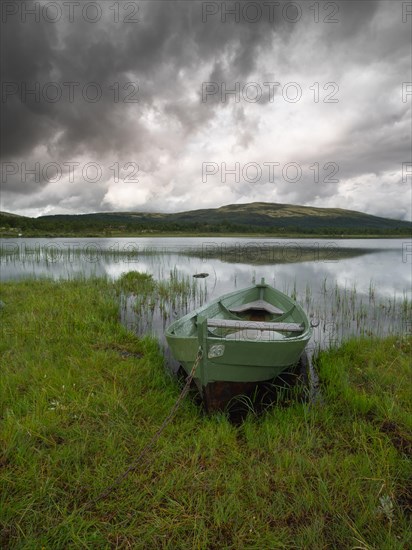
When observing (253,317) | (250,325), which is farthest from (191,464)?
(253,317)

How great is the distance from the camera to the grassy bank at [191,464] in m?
2.76

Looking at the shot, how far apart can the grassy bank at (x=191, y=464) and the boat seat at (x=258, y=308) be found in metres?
3.63

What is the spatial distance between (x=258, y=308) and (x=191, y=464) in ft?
22.1

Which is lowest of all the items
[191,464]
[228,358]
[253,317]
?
[191,464]

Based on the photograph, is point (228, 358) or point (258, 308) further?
point (258, 308)

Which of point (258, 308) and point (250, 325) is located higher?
point (250, 325)

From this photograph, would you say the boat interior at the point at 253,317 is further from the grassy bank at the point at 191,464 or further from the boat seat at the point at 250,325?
the grassy bank at the point at 191,464

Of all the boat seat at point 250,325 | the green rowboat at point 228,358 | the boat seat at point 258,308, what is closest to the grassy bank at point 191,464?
the green rowboat at point 228,358

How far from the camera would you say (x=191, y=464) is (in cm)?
359

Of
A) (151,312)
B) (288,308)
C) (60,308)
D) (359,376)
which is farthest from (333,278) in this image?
(60,308)

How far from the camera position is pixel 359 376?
6.09 m

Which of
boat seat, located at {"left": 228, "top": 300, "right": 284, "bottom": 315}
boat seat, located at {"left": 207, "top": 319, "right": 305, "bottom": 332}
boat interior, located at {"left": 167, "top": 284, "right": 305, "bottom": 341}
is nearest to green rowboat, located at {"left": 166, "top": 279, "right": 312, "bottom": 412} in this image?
boat seat, located at {"left": 207, "top": 319, "right": 305, "bottom": 332}

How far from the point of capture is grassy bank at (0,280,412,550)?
9.04ft

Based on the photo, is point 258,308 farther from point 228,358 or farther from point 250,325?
point 228,358
